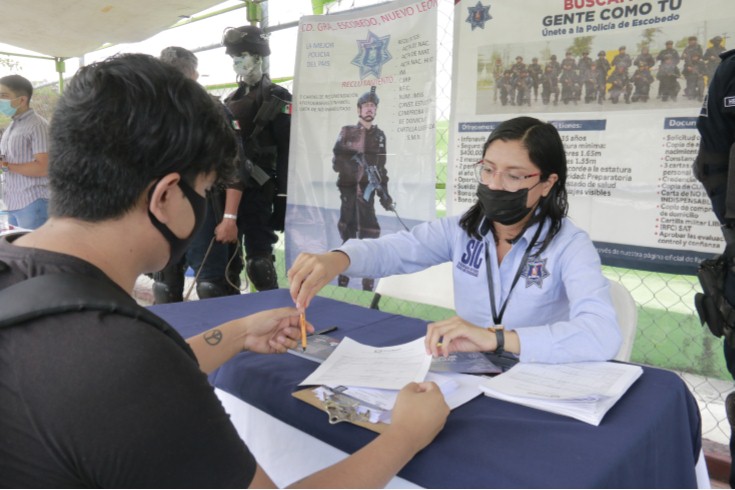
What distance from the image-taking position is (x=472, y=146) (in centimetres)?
252

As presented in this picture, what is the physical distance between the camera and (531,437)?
887mm

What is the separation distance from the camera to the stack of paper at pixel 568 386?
3.14 feet

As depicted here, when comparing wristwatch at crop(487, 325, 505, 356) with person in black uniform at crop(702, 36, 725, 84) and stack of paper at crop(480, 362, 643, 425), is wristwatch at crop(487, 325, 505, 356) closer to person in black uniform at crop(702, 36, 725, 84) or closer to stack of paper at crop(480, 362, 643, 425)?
stack of paper at crop(480, 362, 643, 425)

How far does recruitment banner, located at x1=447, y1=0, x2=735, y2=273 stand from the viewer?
1.96 meters

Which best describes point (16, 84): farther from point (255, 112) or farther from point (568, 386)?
point (568, 386)

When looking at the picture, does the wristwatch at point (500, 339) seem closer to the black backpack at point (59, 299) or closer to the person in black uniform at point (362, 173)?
the black backpack at point (59, 299)

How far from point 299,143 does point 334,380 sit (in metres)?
2.41

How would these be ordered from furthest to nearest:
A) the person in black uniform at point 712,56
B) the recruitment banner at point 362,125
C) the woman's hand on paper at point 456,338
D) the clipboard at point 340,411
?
the recruitment banner at point 362,125 < the person in black uniform at point 712,56 < the woman's hand on paper at point 456,338 < the clipboard at point 340,411

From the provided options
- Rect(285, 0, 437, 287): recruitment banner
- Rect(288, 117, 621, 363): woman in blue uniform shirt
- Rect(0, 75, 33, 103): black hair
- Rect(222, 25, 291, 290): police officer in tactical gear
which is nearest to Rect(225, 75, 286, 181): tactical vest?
Rect(222, 25, 291, 290): police officer in tactical gear

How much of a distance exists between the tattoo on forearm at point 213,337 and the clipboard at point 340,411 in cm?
30

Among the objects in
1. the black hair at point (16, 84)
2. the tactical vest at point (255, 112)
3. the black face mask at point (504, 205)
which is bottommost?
the black face mask at point (504, 205)

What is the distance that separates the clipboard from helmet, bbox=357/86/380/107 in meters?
2.18

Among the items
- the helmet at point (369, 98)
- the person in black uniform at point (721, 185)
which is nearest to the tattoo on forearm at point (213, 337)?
the person in black uniform at point (721, 185)

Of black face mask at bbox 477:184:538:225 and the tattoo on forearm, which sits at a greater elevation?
black face mask at bbox 477:184:538:225
